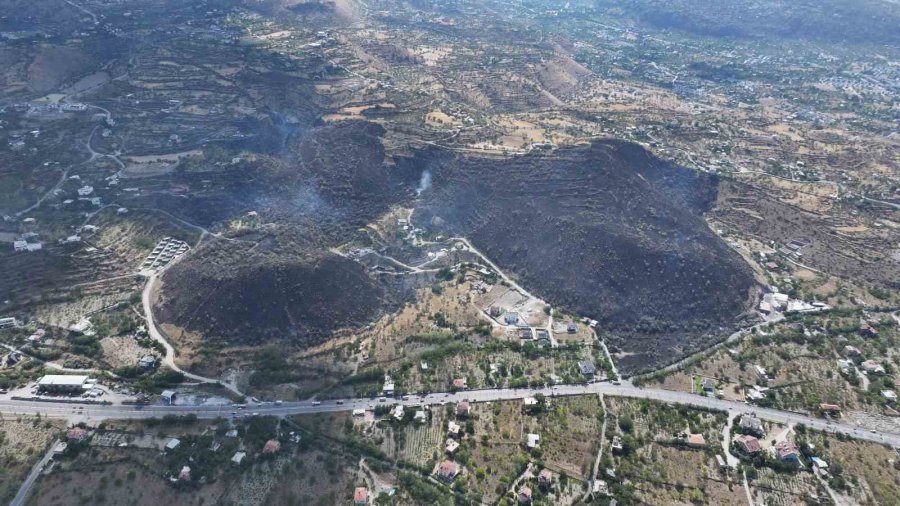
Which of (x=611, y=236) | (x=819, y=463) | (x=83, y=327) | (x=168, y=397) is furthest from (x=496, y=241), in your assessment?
(x=83, y=327)

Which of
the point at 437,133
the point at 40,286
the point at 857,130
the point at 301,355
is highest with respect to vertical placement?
the point at 857,130

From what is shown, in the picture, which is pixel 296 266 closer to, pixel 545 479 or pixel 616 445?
pixel 545 479

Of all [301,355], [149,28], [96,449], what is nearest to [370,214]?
[301,355]

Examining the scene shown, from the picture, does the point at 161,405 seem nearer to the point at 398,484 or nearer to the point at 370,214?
the point at 398,484

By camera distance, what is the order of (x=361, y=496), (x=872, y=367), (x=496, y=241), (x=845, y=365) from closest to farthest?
(x=361, y=496) → (x=872, y=367) → (x=845, y=365) → (x=496, y=241)

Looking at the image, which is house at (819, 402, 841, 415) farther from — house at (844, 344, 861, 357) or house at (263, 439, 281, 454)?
house at (263, 439, 281, 454)

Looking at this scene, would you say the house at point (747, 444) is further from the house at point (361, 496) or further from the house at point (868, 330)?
the house at point (361, 496)
